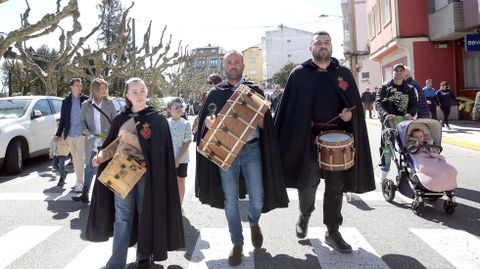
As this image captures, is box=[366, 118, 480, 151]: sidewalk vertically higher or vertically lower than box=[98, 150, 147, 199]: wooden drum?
lower

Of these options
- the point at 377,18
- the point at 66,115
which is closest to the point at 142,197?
the point at 66,115

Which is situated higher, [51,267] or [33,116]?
[33,116]

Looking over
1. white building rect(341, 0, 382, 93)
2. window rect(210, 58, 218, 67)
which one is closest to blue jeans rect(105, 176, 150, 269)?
white building rect(341, 0, 382, 93)

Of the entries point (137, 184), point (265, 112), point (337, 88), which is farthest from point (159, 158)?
point (337, 88)

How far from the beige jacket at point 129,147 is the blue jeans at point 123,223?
0.23m

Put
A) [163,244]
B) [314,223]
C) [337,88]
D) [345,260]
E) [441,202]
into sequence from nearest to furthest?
[163,244] < [345,260] < [337,88] < [314,223] < [441,202]

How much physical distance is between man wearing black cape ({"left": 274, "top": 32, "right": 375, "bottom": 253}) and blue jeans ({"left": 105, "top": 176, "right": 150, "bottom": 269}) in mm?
1487

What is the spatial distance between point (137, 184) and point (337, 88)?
7.01ft

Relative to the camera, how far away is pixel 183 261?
4.36 m

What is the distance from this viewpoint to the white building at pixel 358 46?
131 feet

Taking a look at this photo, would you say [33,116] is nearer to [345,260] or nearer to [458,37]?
[345,260]

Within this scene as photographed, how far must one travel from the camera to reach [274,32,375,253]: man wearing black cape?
14.9ft

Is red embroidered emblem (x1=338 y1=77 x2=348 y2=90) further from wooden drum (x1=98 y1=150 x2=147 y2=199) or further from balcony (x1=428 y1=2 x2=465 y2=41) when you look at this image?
balcony (x1=428 y1=2 x2=465 y2=41)

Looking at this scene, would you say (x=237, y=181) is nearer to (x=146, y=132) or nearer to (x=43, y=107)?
(x=146, y=132)
